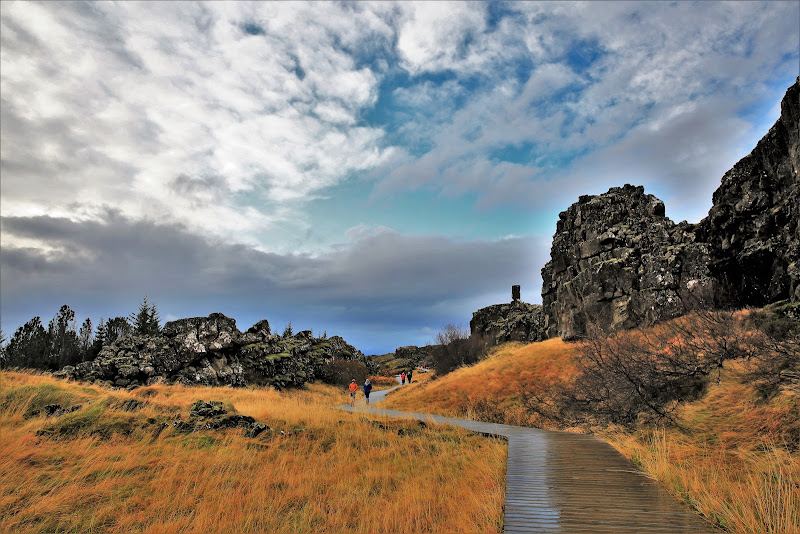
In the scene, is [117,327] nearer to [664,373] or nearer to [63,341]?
[63,341]

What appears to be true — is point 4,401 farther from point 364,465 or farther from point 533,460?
point 533,460

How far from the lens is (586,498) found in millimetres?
6168

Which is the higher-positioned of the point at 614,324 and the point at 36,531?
the point at 614,324

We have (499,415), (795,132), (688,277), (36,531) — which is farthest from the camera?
(688,277)

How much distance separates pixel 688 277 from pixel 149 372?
139 ft

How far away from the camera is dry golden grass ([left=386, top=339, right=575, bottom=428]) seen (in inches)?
958

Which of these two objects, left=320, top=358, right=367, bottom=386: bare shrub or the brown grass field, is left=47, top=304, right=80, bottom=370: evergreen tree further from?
the brown grass field

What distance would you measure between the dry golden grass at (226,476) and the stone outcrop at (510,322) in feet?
138

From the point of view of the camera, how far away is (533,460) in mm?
9133

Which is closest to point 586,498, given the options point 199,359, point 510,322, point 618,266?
point 618,266

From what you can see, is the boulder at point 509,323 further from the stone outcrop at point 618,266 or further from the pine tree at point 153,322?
the pine tree at point 153,322

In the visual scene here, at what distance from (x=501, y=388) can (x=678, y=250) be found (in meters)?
17.9

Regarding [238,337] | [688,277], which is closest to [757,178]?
[688,277]

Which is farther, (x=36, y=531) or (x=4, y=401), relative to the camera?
(x=4, y=401)
